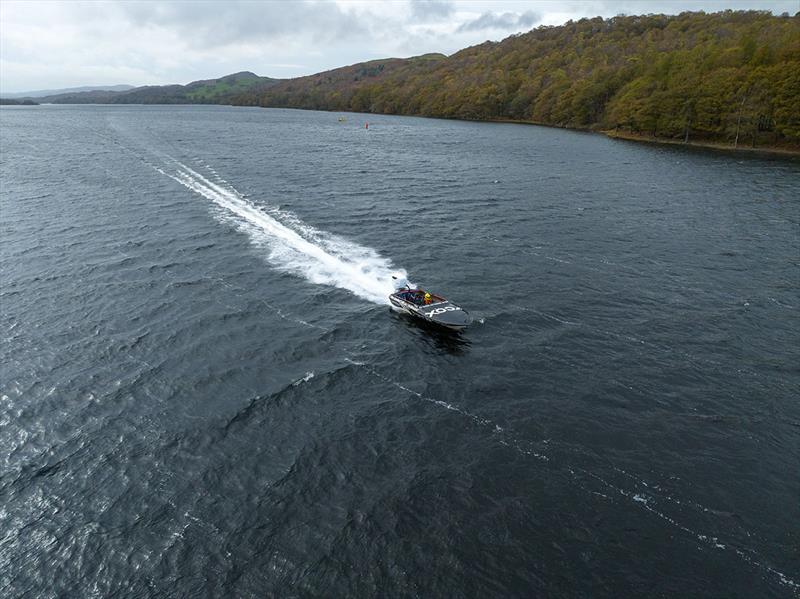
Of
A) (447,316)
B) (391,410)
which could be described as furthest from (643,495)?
(447,316)

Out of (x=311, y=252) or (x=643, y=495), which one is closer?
(x=643, y=495)

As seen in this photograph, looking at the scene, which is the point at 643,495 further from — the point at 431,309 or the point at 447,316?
the point at 431,309

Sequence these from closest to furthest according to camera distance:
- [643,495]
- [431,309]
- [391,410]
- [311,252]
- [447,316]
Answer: [643,495], [391,410], [447,316], [431,309], [311,252]

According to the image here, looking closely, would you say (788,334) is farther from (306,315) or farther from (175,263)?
(175,263)

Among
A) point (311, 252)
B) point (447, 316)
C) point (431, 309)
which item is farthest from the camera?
point (311, 252)

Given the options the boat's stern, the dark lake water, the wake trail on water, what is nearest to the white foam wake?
the dark lake water

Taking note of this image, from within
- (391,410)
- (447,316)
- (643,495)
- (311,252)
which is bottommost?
(391,410)

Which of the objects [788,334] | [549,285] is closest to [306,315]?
[549,285]
